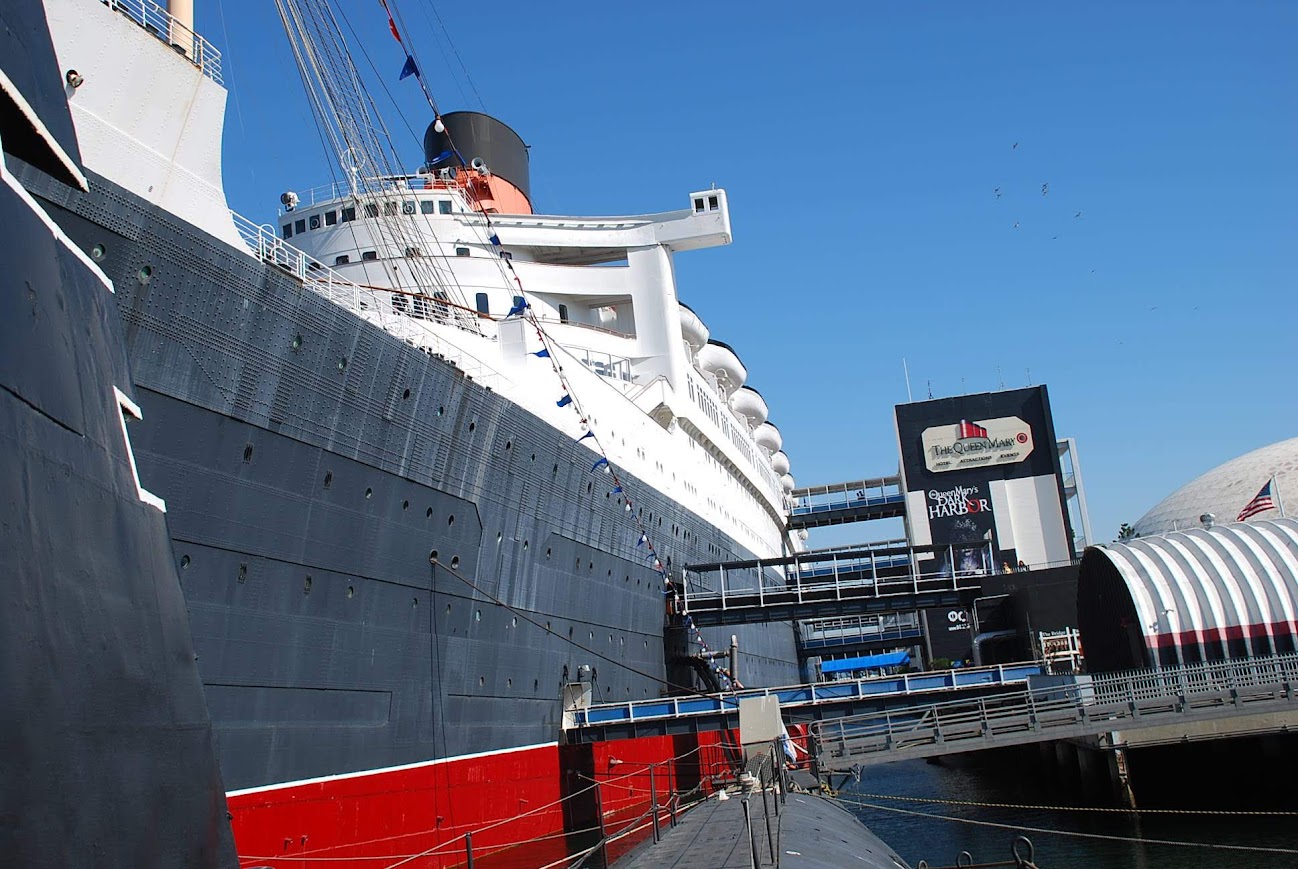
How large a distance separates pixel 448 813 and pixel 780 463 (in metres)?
49.4

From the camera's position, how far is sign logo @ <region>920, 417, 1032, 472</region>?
75.6 metres

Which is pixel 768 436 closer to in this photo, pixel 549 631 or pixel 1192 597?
pixel 1192 597

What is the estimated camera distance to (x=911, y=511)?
75.9 metres

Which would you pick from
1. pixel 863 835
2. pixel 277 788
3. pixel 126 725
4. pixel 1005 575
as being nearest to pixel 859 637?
pixel 1005 575

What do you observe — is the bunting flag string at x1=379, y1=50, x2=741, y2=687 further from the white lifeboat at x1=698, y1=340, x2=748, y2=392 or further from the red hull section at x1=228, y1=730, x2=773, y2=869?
the white lifeboat at x1=698, y1=340, x2=748, y2=392

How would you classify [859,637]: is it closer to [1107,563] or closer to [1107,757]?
[1107,563]

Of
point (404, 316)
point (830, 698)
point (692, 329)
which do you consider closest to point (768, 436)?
point (692, 329)

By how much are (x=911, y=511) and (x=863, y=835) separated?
62.5 meters

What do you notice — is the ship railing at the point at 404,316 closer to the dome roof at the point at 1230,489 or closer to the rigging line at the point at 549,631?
the rigging line at the point at 549,631

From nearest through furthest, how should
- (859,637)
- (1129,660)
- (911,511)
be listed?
1. (1129,660)
2. (859,637)
3. (911,511)

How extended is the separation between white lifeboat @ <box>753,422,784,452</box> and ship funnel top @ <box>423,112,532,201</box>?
26.6 m

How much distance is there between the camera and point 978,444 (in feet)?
250

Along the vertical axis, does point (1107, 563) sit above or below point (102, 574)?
above

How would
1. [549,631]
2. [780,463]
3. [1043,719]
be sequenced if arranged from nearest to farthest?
[549,631] < [1043,719] < [780,463]
